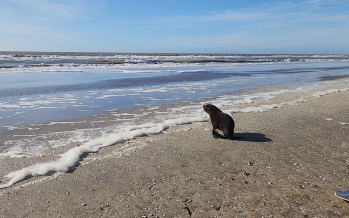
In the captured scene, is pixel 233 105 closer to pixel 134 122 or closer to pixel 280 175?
pixel 134 122

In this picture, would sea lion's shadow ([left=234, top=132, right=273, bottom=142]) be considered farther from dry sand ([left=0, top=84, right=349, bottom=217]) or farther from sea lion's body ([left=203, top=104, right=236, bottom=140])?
sea lion's body ([left=203, top=104, right=236, bottom=140])

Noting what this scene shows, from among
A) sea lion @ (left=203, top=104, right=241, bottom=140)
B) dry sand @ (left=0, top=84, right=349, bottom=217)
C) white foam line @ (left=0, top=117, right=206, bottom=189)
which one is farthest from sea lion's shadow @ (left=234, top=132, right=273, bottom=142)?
white foam line @ (left=0, top=117, right=206, bottom=189)

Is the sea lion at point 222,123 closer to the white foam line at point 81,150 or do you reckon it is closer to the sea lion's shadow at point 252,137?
the sea lion's shadow at point 252,137

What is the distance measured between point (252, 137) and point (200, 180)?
2.63 metres

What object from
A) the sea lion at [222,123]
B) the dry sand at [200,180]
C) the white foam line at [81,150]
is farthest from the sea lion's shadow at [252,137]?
the white foam line at [81,150]

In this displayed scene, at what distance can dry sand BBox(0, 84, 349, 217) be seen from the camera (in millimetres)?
3822

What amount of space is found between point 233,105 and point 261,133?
3.75 m

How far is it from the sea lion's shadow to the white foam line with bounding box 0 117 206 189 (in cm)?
167

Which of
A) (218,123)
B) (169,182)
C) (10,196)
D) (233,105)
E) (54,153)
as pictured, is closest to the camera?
(10,196)

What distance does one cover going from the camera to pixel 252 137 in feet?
22.6

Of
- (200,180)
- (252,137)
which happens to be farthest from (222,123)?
(200,180)

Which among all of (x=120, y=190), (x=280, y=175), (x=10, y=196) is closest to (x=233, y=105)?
(x=280, y=175)

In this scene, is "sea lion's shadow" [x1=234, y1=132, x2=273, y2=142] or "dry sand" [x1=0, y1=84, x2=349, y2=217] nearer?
"dry sand" [x1=0, y1=84, x2=349, y2=217]

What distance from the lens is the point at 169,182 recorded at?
459 cm
